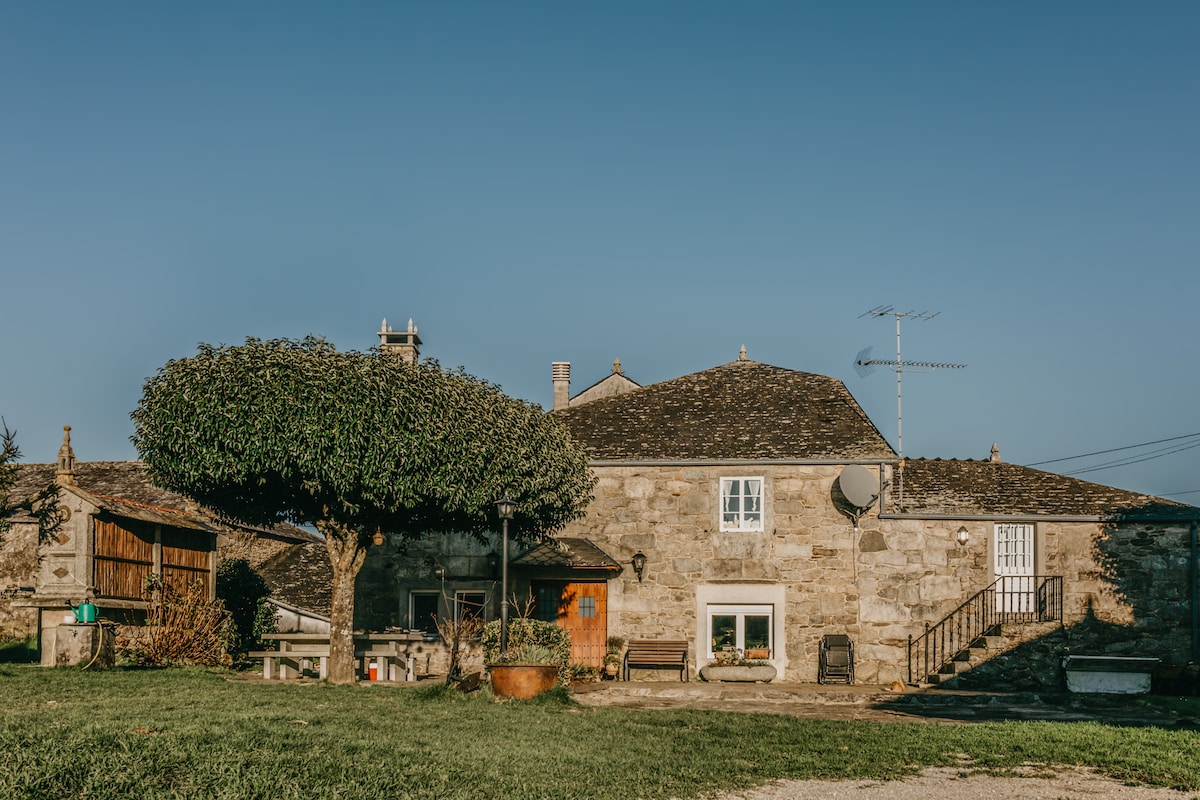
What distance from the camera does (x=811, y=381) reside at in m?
28.2

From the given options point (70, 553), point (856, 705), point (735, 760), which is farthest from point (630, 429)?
point (735, 760)

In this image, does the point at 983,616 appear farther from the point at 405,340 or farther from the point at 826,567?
the point at 405,340

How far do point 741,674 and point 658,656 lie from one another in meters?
1.70

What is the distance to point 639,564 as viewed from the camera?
80.7ft

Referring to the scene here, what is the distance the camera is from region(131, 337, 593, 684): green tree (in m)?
18.1

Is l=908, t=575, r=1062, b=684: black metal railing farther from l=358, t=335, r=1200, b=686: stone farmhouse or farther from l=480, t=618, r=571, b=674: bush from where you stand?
l=480, t=618, r=571, b=674: bush

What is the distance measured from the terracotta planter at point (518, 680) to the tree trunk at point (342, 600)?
323cm

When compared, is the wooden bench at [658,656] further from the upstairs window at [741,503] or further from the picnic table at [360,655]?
the picnic table at [360,655]

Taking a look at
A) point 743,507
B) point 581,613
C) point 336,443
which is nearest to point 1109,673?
point 743,507

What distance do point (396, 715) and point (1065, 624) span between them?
15.0 metres

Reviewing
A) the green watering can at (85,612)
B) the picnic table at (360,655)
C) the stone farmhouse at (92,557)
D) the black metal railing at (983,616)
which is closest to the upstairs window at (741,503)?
the black metal railing at (983,616)

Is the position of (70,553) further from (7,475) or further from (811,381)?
(811,381)

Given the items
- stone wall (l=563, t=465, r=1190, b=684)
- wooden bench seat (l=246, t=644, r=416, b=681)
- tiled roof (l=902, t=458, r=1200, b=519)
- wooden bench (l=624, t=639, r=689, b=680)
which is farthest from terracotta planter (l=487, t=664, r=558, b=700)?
tiled roof (l=902, t=458, r=1200, b=519)

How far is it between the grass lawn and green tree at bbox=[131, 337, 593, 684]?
3012mm
